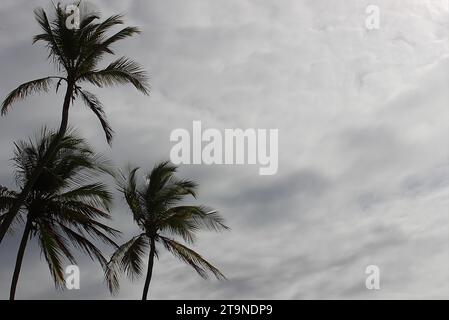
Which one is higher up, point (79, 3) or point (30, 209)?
point (79, 3)

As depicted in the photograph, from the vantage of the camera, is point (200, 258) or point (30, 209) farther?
point (200, 258)

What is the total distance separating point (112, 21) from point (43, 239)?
6826 mm

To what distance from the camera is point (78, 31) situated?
16828 millimetres

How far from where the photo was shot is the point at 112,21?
17.0 metres

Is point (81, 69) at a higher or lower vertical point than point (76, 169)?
higher
